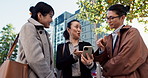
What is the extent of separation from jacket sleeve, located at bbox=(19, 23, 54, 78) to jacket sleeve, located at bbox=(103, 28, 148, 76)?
2.38ft

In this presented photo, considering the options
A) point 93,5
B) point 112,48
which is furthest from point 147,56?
point 93,5

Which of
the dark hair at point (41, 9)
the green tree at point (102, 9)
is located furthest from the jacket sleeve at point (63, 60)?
the green tree at point (102, 9)

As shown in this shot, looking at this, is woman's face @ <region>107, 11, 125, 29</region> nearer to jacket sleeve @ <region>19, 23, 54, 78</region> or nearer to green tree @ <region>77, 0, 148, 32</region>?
jacket sleeve @ <region>19, 23, 54, 78</region>

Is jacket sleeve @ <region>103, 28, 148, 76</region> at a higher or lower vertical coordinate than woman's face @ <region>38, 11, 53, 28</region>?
lower

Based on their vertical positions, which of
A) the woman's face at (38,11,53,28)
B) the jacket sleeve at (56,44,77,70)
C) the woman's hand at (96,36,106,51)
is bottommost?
the jacket sleeve at (56,44,77,70)

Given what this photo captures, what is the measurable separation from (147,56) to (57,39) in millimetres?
58750

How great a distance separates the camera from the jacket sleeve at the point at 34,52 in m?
1.67

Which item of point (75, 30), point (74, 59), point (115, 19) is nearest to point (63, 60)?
point (74, 59)

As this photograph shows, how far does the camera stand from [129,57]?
72.6 inches

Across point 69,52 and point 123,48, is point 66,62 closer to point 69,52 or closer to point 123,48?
point 69,52

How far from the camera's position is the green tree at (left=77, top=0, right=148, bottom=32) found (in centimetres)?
595

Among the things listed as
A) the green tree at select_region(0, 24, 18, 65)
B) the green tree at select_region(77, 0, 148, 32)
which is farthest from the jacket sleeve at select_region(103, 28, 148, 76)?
the green tree at select_region(0, 24, 18, 65)

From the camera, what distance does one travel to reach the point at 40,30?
1.94m

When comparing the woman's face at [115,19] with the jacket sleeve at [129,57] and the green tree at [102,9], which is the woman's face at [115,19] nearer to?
the jacket sleeve at [129,57]
